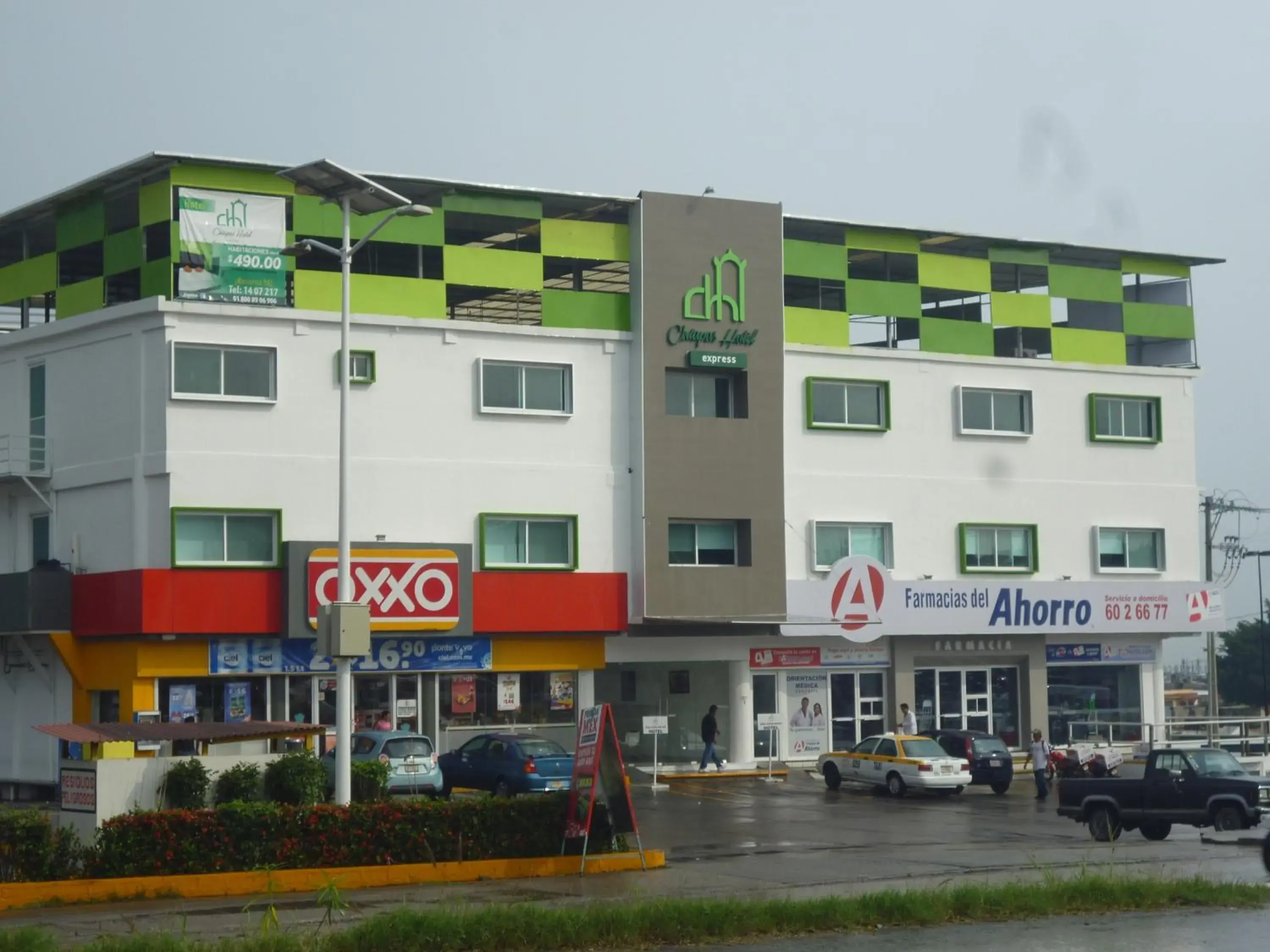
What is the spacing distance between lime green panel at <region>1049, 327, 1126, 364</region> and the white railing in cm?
2697

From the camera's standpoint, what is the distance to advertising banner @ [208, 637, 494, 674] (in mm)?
37906

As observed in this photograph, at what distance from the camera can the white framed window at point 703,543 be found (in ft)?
141

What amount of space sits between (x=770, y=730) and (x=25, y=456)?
19264mm

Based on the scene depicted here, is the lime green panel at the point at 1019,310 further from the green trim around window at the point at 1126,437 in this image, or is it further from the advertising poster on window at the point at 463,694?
the advertising poster on window at the point at 463,694

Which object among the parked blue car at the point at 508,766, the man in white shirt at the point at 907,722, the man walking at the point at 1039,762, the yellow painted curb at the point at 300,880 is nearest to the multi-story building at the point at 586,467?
the man in white shirt at the point at 907,722

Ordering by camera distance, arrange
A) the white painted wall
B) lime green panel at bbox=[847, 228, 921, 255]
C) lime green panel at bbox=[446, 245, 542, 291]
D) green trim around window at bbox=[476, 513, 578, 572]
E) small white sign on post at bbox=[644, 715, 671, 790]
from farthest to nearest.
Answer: lime green panel at bbox=[847, 228, 921, 255], the white painted wall, lime green panel at bbox=[446, 245, 542, 291], green trim around window at bbox=[476, 513, 578, 572], small white sign on post at bbox=[644, 715, 671, 790]

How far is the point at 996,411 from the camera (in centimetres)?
4806

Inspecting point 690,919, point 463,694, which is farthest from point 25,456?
point 690,919

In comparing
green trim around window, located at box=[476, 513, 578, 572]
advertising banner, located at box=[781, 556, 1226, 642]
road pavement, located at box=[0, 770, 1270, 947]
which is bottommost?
road pavement, located at box=[0, 770, 1270, 947]

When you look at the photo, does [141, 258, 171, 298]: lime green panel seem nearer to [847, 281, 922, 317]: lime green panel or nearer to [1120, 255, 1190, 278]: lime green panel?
[847, 281, 922, 317]: lime green panel

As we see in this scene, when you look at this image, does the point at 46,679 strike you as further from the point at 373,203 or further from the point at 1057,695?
the point at 1057,695

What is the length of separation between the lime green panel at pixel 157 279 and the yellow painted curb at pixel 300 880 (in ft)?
63.4

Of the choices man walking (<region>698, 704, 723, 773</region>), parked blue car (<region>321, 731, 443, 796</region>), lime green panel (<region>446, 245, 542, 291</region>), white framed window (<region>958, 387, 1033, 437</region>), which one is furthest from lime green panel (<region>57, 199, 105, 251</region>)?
white framed window (<region>958, 387, 1033, 437</region>)

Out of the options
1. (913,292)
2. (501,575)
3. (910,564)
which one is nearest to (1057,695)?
(910,564)
